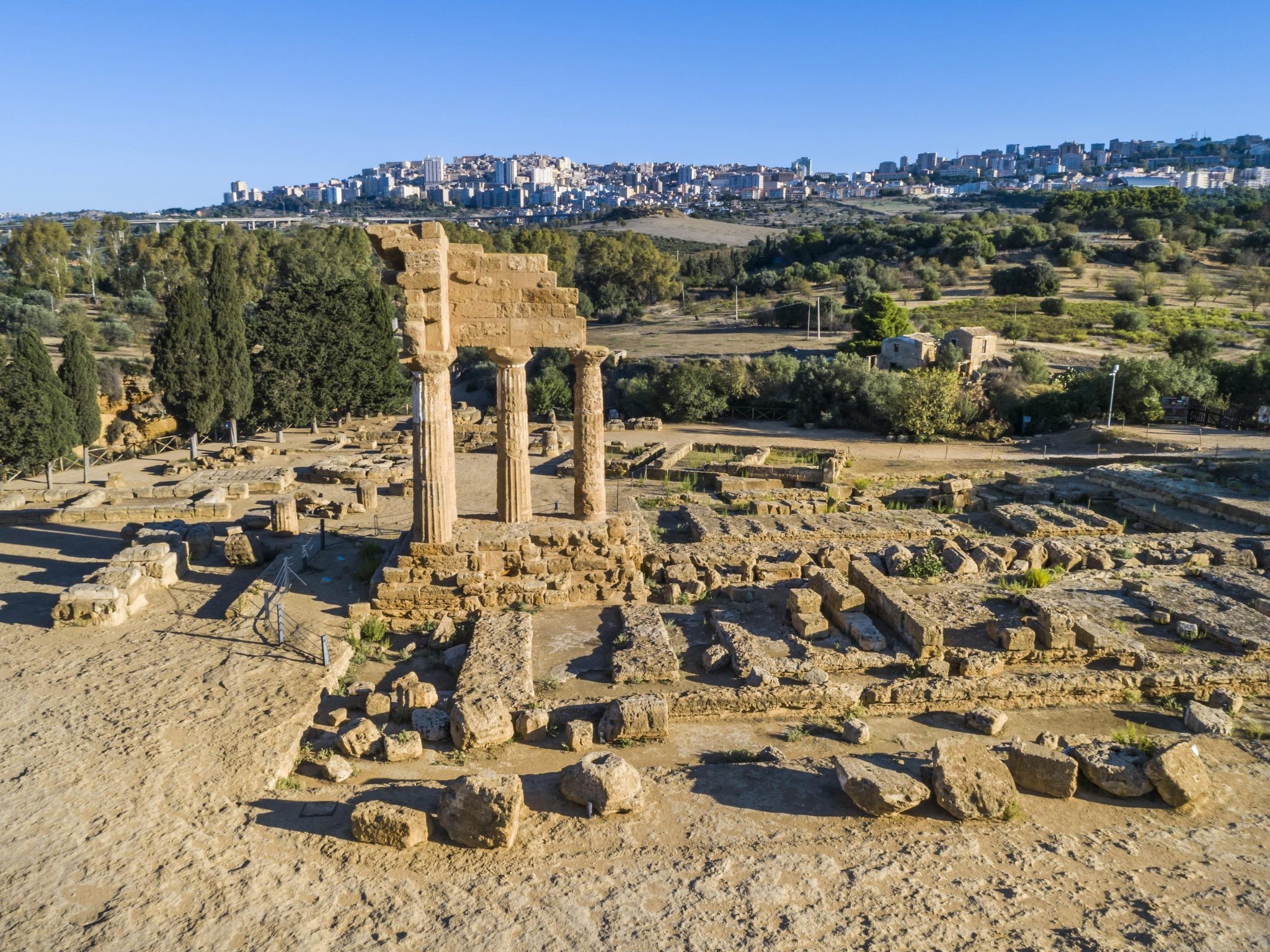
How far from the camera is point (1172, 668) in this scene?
12055 mm

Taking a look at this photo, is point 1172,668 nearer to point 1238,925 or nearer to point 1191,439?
point 1238,925

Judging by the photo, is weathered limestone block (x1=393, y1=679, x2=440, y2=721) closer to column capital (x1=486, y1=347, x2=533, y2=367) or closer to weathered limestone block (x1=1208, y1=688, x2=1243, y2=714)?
column capital (x1=486, y1=347, x2=533, y2=367)

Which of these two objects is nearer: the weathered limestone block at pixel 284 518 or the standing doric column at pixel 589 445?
the standing doric column at pixel 589 445

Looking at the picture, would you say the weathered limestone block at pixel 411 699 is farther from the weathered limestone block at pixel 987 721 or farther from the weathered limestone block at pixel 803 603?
the weathered limestone block at pixel 987 721

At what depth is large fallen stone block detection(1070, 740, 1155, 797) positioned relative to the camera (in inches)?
356

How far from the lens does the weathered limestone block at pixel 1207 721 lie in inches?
417

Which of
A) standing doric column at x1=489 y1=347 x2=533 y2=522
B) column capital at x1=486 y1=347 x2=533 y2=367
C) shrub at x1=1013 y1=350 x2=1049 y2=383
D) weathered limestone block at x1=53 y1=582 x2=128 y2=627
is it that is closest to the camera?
weathered limestone block at x1=53 y1=582 x2=128 y2=627

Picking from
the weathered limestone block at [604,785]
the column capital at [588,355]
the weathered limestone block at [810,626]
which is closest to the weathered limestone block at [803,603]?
the weathered limestone block at [810,626]

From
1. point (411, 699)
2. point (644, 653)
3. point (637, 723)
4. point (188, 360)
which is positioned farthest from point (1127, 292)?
point (411, 699)

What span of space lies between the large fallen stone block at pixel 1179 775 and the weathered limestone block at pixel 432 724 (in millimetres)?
7475

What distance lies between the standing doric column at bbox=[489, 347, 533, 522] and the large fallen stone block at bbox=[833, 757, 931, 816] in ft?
28.1

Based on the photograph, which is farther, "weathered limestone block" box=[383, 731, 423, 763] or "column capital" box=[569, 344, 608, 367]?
"column capital" box=[569, 344, 608, 367]

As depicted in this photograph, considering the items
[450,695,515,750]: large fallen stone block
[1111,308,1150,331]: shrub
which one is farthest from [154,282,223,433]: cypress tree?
[1111,308,1150,331]: shrub

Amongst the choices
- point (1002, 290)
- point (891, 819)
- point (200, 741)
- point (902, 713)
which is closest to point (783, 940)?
point (891, 819)
